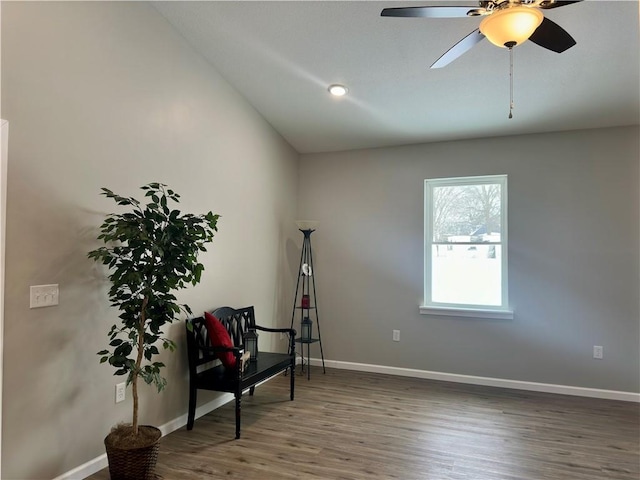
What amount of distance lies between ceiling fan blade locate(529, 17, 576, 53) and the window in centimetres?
249

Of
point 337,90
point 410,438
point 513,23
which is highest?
point 337,90

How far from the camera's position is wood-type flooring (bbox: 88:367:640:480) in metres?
2.65

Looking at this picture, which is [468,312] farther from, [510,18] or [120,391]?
[120,391]

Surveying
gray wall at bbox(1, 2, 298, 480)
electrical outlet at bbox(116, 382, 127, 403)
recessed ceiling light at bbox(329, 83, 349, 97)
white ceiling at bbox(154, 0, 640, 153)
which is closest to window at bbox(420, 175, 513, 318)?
white ceiling at bbox(154, 0, 640, 153)

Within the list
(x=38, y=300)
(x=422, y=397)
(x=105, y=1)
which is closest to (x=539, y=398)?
(x=422, y=397)

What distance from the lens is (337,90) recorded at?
3828 mm

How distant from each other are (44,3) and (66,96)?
19.0 inches

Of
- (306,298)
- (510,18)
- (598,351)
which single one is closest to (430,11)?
(510,18)

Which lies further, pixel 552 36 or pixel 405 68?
pixel 405 68

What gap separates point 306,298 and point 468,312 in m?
1.82

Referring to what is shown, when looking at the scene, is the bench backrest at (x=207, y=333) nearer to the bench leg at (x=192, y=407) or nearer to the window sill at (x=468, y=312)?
the bench leg at (x=192, y=407)

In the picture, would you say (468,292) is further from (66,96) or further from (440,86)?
(66,96)

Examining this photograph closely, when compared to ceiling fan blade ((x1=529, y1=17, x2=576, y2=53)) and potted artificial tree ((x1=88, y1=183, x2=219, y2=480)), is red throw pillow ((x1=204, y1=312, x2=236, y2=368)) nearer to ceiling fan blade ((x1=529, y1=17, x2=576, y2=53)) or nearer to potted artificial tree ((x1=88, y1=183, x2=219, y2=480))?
potted artificial tree ((x1=88, y1=183, x2=219, y2=480))

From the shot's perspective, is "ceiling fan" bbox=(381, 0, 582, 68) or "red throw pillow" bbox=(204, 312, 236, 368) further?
"red throw pillow" bbox=(204, 312, 236, 368)
